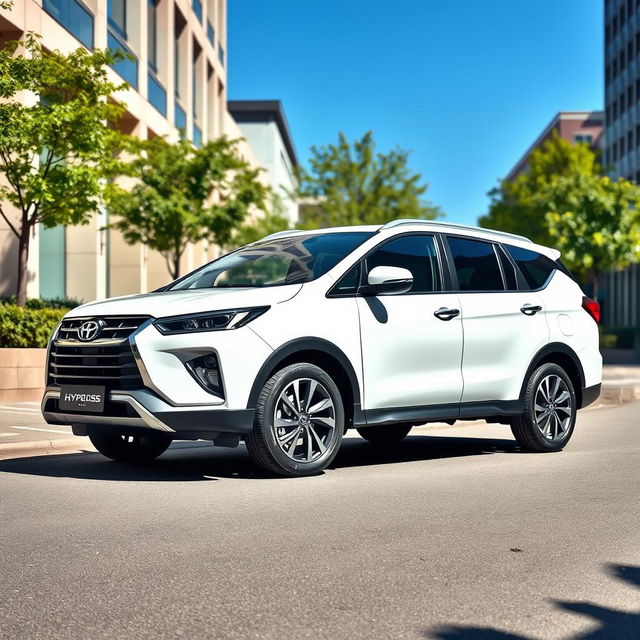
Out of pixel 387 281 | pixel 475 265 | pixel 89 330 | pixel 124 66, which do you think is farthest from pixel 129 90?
pixel 89 330

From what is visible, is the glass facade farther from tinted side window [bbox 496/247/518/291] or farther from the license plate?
the license plate

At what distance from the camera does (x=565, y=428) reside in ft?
32.4

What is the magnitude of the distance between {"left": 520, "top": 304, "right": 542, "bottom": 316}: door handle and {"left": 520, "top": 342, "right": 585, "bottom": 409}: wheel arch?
324 mm

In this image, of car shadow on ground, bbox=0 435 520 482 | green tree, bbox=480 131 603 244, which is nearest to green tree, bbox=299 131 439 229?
green tree, bbox=480 131 603 244

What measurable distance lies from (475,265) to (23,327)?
8.36 m

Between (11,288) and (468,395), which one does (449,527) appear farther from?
(11,288)

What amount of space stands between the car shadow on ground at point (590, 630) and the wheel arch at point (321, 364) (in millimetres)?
3459

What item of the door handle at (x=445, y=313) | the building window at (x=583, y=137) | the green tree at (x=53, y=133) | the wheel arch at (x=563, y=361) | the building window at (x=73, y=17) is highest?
the building window at (x=583, y=137)

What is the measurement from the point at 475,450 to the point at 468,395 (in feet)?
4.65

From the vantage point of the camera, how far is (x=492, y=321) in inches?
360

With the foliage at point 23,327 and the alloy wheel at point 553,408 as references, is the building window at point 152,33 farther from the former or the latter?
the alloy wheel at point 553,408

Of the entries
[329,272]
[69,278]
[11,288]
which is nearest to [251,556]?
[329,272]

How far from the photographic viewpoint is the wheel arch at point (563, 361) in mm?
9516

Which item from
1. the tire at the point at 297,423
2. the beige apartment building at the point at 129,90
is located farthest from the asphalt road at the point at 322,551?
the beige apartment building at the point at 129,90
